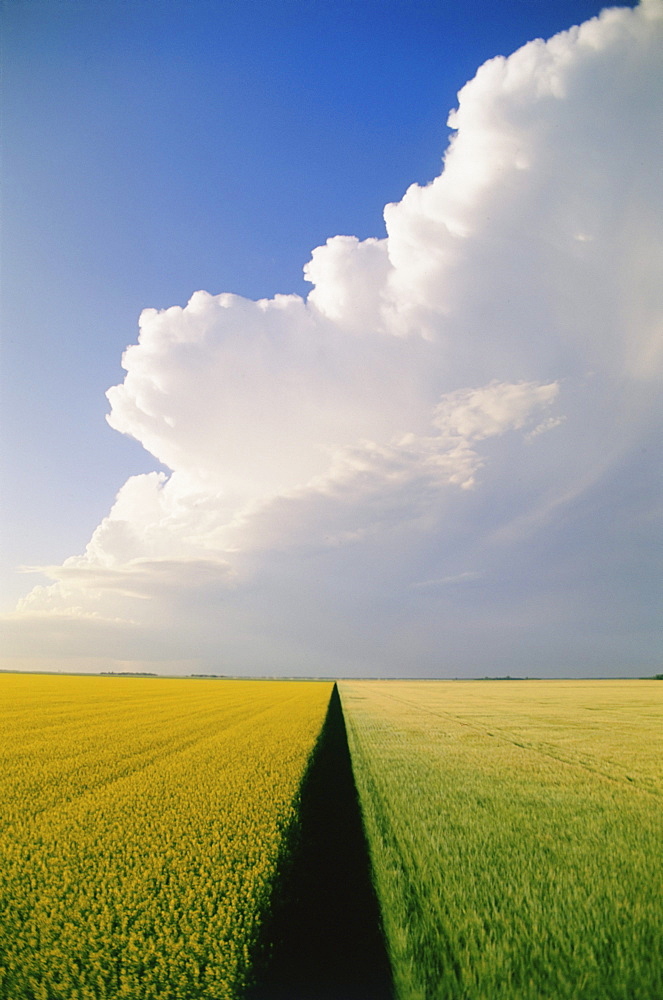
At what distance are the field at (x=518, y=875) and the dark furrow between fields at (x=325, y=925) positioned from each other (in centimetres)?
19

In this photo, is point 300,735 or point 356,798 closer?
point 356,798

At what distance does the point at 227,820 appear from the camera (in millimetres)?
6078

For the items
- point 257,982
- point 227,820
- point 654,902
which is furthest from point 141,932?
point 654,902

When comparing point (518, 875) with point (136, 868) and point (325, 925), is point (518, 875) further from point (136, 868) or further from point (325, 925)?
point (136, 868)

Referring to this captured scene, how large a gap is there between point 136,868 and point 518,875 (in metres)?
3.88

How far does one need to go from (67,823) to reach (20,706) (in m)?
20.8

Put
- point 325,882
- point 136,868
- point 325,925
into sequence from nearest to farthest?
point 325,925 → point 136,868 → point 325,882

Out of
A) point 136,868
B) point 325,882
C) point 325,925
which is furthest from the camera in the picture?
point 325,882

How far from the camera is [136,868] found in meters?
4.65

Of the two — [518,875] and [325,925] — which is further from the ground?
[518,875]

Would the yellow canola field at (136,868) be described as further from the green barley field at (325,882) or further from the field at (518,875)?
the field at (518,875)

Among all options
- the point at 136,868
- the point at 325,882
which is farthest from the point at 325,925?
the point at 136,868

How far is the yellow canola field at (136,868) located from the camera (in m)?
→ 3.21

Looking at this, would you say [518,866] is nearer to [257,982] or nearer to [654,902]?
[654,902]
